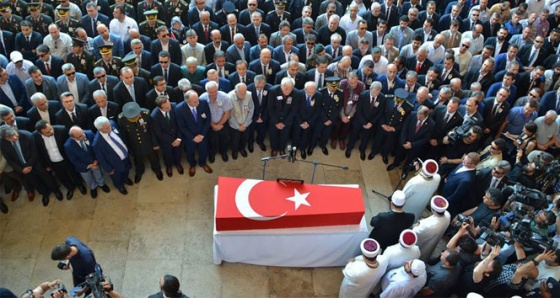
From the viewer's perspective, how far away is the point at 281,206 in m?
5.16

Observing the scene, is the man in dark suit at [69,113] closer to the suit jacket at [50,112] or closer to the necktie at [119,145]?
the suit jacket at [50,112]

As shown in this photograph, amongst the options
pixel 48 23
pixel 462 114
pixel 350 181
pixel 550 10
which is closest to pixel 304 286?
pixel 350 181

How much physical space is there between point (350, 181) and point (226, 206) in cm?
271

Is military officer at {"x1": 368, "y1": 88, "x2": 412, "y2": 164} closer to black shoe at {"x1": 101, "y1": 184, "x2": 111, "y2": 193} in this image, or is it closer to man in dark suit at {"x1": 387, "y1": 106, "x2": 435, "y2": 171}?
man in dark suit at {"x1": 387, "y1": 106, "x2": 435, "y2": 171}

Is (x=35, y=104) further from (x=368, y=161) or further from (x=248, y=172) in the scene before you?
(x=368, y=161)

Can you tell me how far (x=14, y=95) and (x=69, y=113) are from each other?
1282mm

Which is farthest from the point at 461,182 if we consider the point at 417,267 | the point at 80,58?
the point at 80,58

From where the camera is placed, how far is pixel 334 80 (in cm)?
665

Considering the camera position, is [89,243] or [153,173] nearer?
[89,243]

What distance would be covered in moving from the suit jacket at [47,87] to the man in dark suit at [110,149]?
3.94ft

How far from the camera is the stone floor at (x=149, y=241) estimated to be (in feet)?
18.5

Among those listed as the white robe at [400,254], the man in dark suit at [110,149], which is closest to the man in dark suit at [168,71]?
the man in dark suit at [110,149]

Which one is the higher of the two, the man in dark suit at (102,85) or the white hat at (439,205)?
the white hat at (439,205)

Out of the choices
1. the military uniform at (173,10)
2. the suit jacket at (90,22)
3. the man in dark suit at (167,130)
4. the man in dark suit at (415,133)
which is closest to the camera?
the man in dark suit at (167,130)
